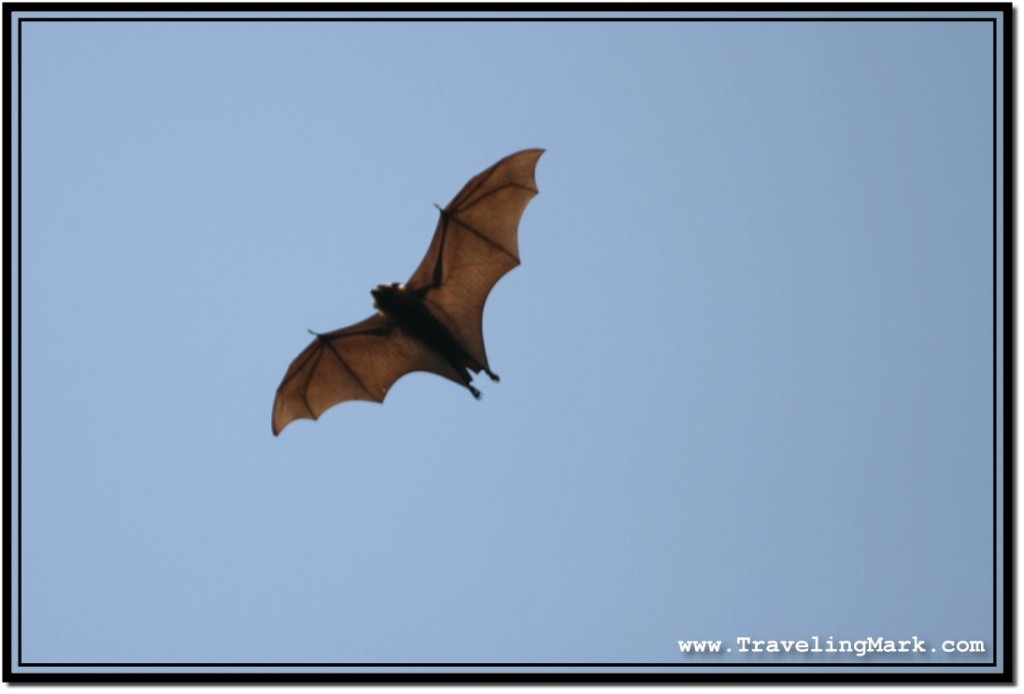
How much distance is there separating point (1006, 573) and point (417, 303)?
8.05 metres

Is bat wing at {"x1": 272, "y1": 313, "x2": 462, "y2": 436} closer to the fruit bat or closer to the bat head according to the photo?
the fruit bat

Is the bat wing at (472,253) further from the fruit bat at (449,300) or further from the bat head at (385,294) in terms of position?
the bat head at (385,294)

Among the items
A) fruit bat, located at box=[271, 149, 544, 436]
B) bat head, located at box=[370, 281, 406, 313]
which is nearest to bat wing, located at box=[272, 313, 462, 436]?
fruit bat, located at box=[271, 149, 544, 436]

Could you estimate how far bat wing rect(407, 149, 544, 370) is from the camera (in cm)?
1478

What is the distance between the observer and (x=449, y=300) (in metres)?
15.1

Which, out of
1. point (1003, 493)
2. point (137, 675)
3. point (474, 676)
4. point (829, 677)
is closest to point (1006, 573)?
point (1003, 493)

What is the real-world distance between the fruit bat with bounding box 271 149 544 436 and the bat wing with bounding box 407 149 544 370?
1 cm

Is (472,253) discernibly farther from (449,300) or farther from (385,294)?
(385,294)

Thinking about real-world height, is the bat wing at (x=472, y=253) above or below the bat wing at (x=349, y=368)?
above

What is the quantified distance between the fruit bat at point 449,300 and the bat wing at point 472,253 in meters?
0.01

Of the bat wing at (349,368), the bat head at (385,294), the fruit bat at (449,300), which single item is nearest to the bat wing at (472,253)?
the fruit bat at (449,300)

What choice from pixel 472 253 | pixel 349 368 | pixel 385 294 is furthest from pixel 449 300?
pixel 349 368

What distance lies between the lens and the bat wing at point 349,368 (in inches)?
612

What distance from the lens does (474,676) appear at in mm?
11492
